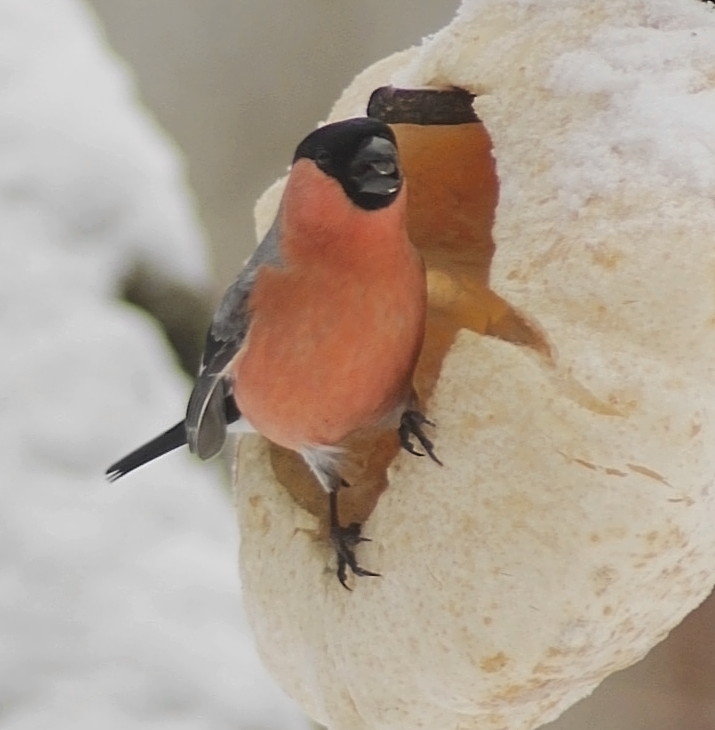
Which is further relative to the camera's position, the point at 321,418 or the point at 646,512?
the point at 321,418

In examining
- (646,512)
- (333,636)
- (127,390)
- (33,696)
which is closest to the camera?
(646,512)

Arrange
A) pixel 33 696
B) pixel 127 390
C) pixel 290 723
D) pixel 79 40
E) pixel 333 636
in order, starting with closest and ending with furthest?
pixel 333 636, pixel 33 696, pixel 290 723, pixel 127 390, pixel 79 40

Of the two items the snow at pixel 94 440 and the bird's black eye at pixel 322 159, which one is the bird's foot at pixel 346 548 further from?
the snow at pixel 94 440

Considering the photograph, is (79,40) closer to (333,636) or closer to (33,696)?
(33,696)

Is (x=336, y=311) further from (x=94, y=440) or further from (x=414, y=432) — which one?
(x=94, y=440)

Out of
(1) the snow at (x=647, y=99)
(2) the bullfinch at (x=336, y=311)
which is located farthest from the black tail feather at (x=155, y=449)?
(1) the snow at (x=647, y=99)

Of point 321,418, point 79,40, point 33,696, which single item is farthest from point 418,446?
point 79,40

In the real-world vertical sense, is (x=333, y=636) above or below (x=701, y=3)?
below
